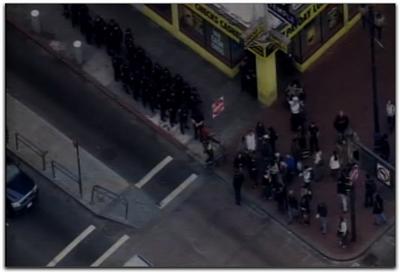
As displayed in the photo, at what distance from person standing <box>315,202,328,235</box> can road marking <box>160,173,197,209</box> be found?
5.17m

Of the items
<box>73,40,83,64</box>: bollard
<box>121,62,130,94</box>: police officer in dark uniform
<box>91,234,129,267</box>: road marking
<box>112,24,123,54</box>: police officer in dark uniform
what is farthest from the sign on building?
<box>73,40,83,64</box>: bollard

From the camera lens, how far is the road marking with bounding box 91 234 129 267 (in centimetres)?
8669

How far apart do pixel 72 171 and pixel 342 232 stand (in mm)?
10353

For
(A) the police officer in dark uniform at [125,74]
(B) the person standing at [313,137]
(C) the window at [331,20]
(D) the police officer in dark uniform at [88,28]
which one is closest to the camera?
(B) the person standing at [313,137]

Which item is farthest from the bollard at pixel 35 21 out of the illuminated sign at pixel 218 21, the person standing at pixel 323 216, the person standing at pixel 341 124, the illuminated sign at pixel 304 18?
the person standing at pixel 323 216

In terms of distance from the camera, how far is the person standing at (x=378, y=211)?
86.6 m

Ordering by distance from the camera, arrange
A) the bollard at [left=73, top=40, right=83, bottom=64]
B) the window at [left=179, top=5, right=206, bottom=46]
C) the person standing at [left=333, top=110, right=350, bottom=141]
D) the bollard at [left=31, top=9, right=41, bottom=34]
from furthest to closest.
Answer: the bollard at [left=31, top=9, right=41, bottom=34], the bollard at [left=73, top=40, right=83, bottom=64], the window at [left=179, top=5, right=206, bottom=46], the person standing at [left=333, top=110, right=350, bottom=141]

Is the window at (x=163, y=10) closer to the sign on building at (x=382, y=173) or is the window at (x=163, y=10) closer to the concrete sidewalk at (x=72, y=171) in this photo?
the concrete sidewalk at (x=72, y=171)

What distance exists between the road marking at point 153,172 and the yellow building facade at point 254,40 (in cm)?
439

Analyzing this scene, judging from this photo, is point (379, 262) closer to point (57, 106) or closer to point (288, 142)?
point (288, 142)

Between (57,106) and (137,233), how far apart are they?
23.2ft

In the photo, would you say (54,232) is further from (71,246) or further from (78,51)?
(78,51)

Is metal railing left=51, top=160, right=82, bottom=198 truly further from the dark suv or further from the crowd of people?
the crowd of people

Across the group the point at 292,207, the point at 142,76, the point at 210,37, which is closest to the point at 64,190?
the point at 142,76
